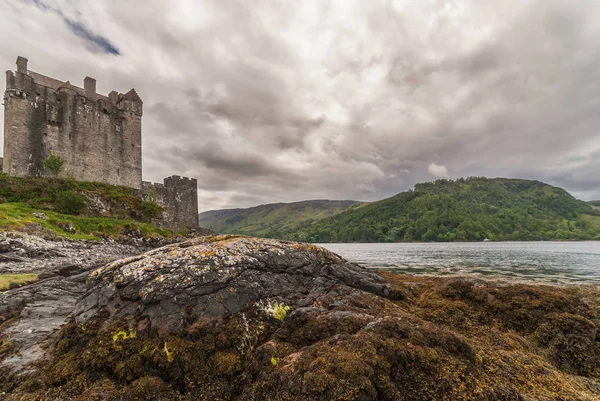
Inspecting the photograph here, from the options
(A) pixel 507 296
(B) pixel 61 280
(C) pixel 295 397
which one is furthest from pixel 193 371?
(B) pixel 61 280

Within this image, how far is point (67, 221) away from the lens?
2691 cm

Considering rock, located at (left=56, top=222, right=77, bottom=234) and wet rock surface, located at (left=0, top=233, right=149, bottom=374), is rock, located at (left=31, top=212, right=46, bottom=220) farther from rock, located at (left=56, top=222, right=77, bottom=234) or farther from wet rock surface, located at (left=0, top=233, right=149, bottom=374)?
wet rock surface, located at (left=0, top=233, right=149, bottom=374)

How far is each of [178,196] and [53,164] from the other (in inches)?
646

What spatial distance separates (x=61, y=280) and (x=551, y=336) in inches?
522

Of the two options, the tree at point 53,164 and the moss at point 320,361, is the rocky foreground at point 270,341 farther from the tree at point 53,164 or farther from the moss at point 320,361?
the tree at point 53,164

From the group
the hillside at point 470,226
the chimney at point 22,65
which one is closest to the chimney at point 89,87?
the chimney at point 22,65

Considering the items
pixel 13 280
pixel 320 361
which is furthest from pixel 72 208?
pixel 320 361

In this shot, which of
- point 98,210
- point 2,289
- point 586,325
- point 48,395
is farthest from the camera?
point 98,210

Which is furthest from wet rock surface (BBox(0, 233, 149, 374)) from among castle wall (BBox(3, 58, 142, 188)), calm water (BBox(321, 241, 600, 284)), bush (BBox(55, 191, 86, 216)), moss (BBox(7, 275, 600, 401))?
castle wall (BBox(3, 58, 142, 188))

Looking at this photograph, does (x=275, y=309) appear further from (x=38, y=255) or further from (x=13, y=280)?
(x=38, y=255)

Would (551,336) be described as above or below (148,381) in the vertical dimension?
below

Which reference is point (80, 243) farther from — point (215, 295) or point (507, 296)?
point (507, 296)

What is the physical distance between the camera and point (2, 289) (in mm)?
8148

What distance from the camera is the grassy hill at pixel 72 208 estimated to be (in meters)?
24.3
